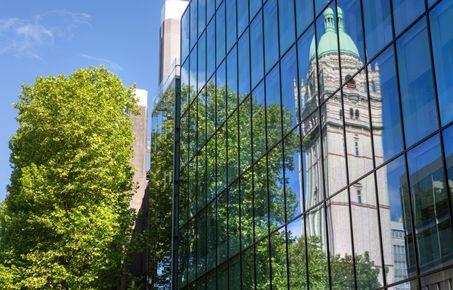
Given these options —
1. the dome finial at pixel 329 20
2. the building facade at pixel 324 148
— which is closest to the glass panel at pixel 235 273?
the building facade at pixel 324 148

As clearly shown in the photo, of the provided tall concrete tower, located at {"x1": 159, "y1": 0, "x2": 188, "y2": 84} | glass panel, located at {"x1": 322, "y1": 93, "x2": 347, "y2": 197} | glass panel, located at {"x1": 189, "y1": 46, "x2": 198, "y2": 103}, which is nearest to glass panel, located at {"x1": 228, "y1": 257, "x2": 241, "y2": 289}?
glass panel, located at {"x1": 322, "y1": 93, "x2": 347, "y2": 197}

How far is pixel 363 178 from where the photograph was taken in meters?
14.7

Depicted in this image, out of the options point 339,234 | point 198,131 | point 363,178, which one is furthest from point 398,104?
point 198,131

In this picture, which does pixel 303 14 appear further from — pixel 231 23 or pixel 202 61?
pixel 202 61

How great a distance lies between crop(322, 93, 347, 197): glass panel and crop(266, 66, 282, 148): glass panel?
2798 millimetres

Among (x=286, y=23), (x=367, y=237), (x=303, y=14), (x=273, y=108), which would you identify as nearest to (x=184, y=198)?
(x=273, y=108)

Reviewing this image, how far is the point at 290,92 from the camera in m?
18.8

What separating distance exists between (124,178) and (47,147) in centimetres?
405

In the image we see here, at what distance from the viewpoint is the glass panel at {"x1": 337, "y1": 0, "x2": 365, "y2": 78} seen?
15.4 meters

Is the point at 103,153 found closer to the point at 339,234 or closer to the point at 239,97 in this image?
the point at 239,97

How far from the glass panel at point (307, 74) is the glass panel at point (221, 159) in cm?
604

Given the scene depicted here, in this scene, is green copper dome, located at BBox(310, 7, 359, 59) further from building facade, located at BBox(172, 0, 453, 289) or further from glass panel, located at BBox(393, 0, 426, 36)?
glass panel, located at BBox(393, 0, 426, 36)

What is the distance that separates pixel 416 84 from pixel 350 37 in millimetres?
3068

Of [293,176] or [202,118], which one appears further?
[202,118]
